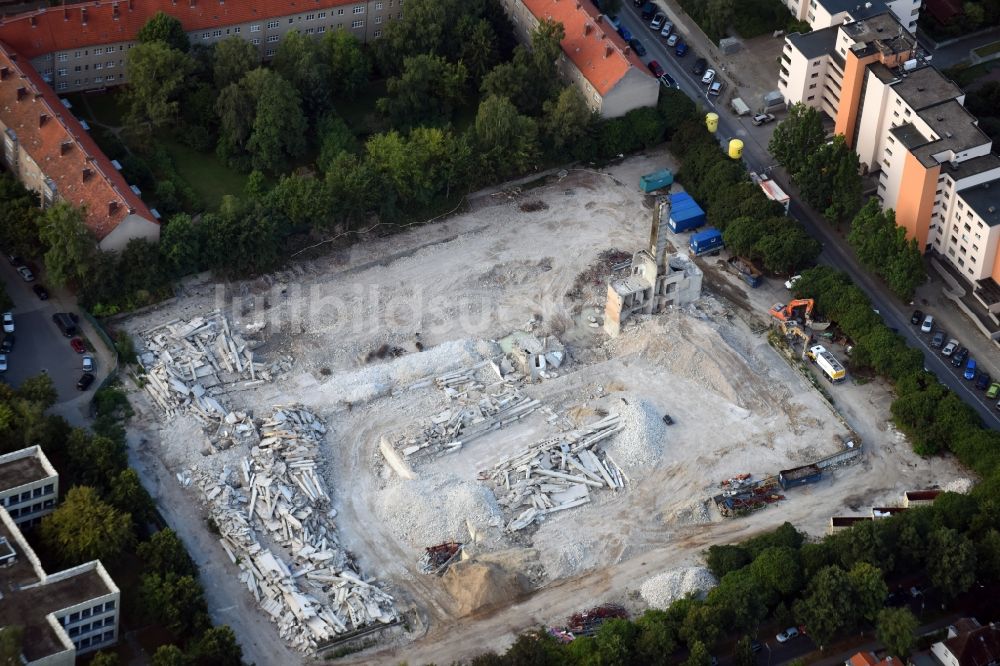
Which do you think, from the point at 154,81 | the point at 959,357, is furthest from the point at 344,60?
the point at 959,357

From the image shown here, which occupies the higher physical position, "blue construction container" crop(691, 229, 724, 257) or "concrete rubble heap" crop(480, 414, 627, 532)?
"blue construction container" crop(691, 229, 724, 257)

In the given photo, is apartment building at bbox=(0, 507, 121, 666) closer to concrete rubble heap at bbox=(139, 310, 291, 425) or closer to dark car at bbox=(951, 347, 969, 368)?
concrete rubble heap at bbox=(139, 310, 291, 425)

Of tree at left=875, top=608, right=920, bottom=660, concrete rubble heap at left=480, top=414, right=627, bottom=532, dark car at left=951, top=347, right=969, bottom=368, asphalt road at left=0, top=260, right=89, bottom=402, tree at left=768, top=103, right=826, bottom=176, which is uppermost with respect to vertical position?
tree at left=768, top=103, right=826, bottom=176

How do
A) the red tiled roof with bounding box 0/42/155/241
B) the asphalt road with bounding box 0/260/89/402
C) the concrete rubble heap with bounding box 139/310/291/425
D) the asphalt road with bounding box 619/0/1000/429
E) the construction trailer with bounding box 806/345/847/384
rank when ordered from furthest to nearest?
the red tiled roof with bounding box 0/42/155/241, the asphalt road with bounding box 619/0/1000/429, the construction trailer with bounding box 806/345/847/384, the asphalt road with bounding box 0/260/89/402, the concrete rubble heap with bounding box 139/310/291/425

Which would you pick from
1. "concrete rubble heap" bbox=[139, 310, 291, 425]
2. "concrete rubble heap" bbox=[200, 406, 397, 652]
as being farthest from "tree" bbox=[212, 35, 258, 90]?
"concrete rubble heap" bbox=[200, 406, 397, 652]

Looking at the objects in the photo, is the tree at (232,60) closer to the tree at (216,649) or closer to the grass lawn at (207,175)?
the grass lawn at (207,175)

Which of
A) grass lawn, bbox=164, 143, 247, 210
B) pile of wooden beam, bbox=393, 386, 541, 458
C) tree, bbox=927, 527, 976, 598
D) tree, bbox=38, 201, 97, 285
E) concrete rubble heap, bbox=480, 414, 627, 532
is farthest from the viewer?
grass lawn, bbox=164, 143, 247, 210

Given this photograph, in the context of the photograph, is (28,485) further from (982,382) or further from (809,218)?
(982,382)

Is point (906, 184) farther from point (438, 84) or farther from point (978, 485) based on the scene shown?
point (438, 84)
